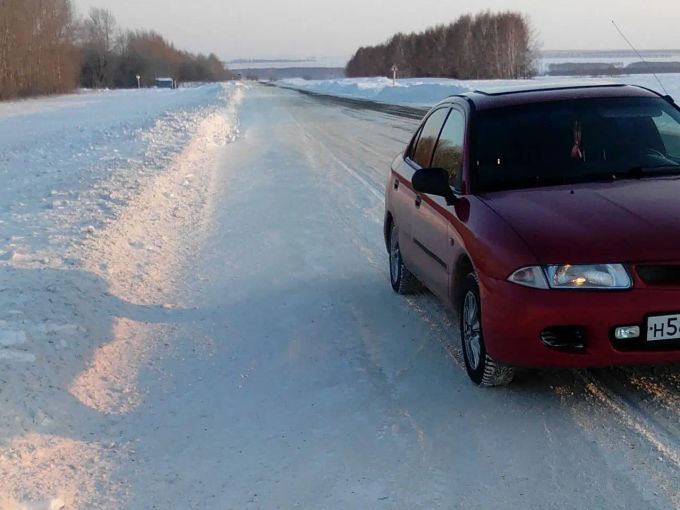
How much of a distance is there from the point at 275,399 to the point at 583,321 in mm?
1778

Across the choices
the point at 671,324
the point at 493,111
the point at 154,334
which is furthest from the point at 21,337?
the point at 671,324

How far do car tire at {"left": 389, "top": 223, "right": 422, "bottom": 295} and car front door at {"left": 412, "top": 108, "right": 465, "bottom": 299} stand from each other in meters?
0.58

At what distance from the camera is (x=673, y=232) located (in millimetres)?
3754

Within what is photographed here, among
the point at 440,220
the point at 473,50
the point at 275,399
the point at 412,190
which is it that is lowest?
the point at 275,399

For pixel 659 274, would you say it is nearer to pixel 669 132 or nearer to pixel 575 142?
pixel 575 142

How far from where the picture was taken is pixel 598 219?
3.95 m

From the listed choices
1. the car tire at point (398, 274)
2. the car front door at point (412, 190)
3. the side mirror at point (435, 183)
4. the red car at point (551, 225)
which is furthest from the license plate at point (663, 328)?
the car tire at point (398, 274)

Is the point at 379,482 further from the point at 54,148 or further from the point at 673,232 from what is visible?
the point at 54,148

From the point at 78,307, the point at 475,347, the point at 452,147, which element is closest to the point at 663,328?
the point at 475,347

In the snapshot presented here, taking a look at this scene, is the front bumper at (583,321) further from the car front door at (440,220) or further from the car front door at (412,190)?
the car front door at (412,190)

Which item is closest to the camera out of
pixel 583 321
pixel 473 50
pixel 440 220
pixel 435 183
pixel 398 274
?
pixel 583 321

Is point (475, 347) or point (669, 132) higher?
point (669, 132)

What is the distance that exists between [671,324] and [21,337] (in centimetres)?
389

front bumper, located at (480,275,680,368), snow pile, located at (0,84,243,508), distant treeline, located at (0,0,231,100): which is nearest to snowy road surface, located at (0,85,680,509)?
snow pile, located at (0,84,243,508)
